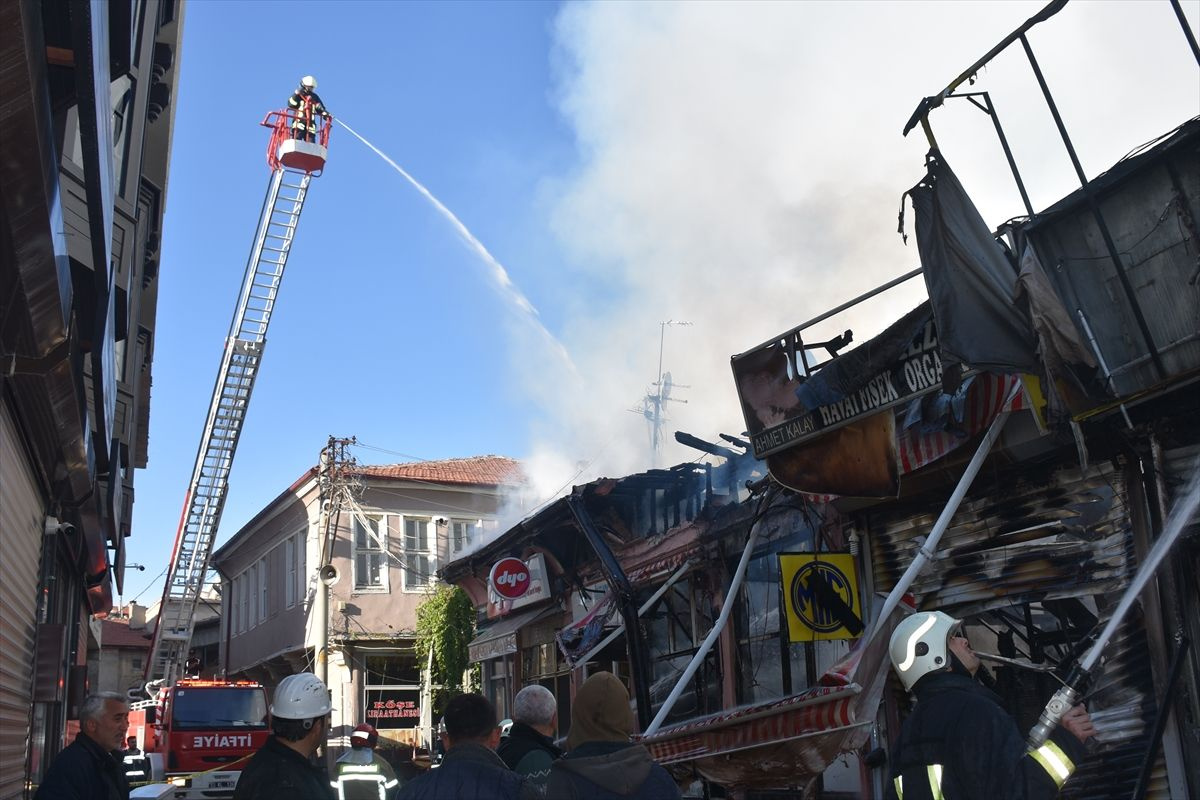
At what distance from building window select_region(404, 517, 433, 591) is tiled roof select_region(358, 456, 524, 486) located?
1.26 metres

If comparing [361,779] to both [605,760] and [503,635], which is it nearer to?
[605,760]

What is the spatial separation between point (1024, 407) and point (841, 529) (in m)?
2.68

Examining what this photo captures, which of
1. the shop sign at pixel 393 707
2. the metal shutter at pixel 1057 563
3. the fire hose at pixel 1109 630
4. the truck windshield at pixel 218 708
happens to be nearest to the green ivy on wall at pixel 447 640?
the shop sign at pixel 393 707

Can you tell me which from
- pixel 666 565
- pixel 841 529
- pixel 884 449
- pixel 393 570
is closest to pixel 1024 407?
pixel 884 449

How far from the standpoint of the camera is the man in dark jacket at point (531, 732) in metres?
5.06

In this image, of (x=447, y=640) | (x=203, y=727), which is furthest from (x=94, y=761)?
(x=447, y=640)

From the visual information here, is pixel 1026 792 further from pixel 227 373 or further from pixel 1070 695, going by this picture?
pixel 227 373

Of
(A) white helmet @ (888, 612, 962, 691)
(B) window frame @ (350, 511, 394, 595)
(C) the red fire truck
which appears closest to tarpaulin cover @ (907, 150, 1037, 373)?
(A) white helmet @ (888, 612, 962, 691)

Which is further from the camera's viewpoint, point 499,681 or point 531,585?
point 499,681

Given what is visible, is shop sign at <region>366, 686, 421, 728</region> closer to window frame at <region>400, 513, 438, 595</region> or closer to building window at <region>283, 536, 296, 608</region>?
window frame at <region>400, 513, 438, 595</region>

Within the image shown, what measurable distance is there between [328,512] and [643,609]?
18408 millimetres

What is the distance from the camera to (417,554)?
3006 cm

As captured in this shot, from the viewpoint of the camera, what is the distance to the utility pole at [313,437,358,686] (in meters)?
28.0

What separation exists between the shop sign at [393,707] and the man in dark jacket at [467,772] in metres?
25.1
